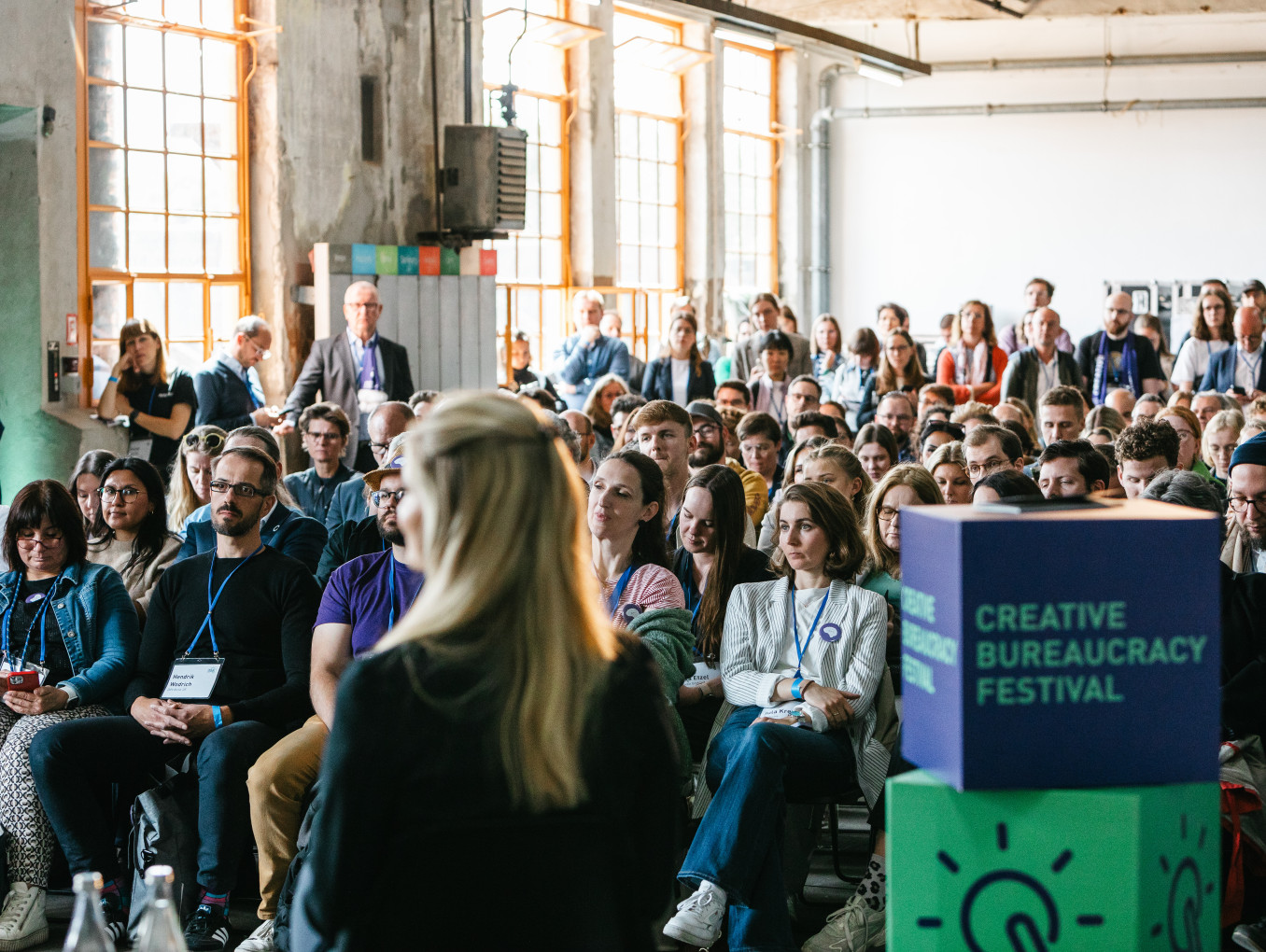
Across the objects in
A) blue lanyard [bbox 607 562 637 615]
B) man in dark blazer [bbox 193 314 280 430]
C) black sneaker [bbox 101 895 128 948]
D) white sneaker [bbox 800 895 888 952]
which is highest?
man in dark blazer [bbox 193 314 280 430]

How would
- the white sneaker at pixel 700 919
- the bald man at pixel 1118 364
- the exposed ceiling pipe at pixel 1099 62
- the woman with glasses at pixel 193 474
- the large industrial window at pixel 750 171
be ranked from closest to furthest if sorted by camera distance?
1. the white sneaker at pixel 700 919
2. the woman with glasses at pixel 193 474
3. the bald man at pixel 1118 364
4. the exposed ceiling pipe at pixel 1099 62
5. the large industrial window at pixel 750 171

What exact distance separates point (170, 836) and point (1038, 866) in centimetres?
256

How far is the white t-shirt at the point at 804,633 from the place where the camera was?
3.70 metres

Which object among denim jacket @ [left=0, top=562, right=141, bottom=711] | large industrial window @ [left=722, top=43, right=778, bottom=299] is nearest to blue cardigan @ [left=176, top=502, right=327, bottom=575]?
denim jacket @ [left=0, top=562, right=141, bottom=711]

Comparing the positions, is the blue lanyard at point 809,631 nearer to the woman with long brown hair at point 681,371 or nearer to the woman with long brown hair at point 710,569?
the woman with long brown hair at point 710,569

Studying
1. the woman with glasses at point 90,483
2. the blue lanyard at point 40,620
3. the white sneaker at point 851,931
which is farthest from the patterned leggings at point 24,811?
the white sneaker at point 851,931

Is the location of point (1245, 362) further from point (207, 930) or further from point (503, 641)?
point (503, 641)

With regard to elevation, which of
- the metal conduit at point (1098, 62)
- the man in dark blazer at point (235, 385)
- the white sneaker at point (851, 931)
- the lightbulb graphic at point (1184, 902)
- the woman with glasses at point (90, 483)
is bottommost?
the white sneaker at point (851, 931)

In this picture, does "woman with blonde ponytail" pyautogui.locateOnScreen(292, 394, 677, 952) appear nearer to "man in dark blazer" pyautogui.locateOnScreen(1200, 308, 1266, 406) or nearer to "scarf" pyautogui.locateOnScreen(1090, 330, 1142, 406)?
"man in dark blazer" pyautogui.locateOnScreen(1200, 308, 1266, 406)

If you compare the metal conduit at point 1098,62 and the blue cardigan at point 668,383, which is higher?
the metal conduit at point 1098,62

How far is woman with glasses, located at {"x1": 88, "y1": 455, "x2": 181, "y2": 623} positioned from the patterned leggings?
0.64 metres

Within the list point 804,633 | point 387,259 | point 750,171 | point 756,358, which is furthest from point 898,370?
point 750,171

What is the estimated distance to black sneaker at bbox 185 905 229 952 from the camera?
11.6 ft

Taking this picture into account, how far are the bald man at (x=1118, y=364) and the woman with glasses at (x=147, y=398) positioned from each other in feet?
15.8
